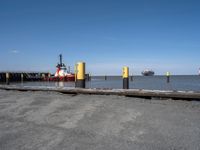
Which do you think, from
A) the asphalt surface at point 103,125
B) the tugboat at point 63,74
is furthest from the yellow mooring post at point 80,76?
the tugboat at point 63,74

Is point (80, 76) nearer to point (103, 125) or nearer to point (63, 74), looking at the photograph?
point (103, 125)

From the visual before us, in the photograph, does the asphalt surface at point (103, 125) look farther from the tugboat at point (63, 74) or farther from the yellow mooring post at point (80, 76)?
the tugboat at point (63, 74)

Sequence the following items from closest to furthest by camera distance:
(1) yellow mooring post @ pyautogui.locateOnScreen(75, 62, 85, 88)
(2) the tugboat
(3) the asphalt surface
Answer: (3) the asphalt surface < (1) yellow mooring post @ pyautogui.locateOnScreen(75, 62, 85, 88) < (2) the tugboat

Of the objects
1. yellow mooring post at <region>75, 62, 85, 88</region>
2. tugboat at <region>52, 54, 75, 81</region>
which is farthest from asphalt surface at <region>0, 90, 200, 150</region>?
tugboat at <region>52, 54, 75, 81</region>

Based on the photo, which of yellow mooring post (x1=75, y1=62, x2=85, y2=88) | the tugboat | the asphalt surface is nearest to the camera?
the asphalt surface

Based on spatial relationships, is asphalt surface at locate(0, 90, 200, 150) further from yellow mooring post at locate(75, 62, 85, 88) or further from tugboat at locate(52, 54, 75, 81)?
tugboat at locate(52, 54, 75, 81)

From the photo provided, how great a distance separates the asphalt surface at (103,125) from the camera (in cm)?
308

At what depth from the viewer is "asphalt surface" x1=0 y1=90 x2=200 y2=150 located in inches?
121

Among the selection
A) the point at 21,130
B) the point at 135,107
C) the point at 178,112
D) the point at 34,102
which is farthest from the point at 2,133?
the point at 178,112

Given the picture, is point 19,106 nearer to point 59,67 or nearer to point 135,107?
point 135,107

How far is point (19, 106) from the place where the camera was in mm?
5441

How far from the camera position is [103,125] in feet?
12.3

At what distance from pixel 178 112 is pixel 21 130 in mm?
2793

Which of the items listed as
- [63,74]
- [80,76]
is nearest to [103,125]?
[80,76]
